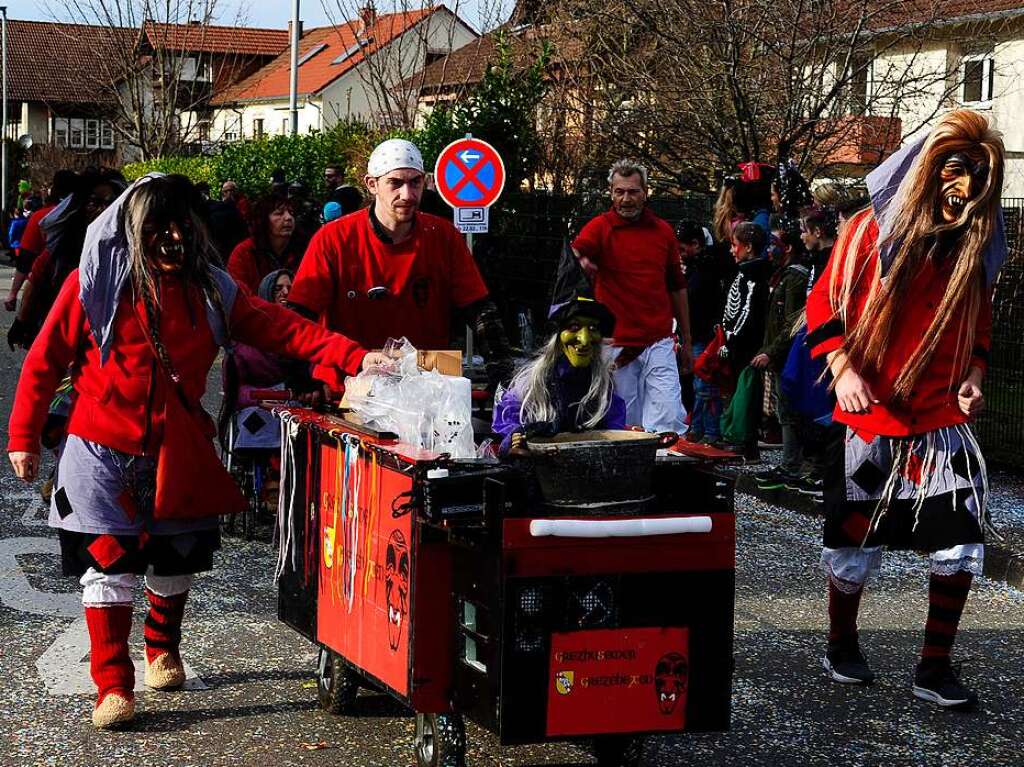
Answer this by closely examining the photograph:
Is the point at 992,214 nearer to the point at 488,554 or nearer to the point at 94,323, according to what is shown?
the point at 488,554

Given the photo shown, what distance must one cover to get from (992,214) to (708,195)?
8.89m

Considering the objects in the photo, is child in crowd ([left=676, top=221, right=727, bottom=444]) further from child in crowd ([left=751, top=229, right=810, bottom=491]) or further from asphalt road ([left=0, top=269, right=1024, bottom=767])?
asphalt road ([left=0, top=269, right=1024, bottom=767])

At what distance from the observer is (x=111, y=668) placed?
550 centimetres

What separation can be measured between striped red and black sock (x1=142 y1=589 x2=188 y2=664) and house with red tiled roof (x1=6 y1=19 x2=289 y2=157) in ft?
132

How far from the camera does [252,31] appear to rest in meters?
82.3

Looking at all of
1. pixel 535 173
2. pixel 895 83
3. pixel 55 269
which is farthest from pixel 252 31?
pixel 55 269

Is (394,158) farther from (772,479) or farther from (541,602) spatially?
(772,479)

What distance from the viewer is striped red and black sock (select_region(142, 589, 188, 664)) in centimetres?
583

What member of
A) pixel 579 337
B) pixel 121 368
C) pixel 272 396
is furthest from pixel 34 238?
pixel 579 337

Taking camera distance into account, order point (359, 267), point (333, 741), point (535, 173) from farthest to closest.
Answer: point (535, 173)
point (359, 267)
point (333, 741)

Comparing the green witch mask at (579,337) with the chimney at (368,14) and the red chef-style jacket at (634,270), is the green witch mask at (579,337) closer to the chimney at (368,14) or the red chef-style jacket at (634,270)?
the red chef-style jacket at (634,270)

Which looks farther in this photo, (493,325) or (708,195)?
(708,195)

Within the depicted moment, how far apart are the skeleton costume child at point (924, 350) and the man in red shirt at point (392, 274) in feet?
4.56

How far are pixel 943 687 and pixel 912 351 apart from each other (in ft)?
4.01
